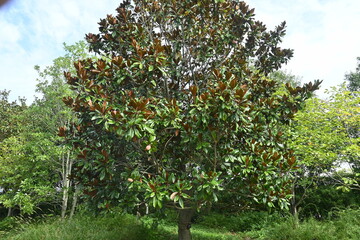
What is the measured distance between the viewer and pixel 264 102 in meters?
5.32

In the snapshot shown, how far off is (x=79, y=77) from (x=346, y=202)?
12.1 meters

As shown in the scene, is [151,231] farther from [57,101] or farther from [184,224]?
[57,101]

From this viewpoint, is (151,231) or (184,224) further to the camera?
(151,231)

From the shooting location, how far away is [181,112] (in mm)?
5344

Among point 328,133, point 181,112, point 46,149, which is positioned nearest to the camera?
point 181,112

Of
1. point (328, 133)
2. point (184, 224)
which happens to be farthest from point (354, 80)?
point (184, 224)

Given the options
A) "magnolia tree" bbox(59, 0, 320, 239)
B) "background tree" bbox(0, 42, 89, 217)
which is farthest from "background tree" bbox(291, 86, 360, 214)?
"background tree" bbox(0, 42, 89, 217)

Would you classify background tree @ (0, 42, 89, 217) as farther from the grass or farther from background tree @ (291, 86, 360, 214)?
background tree @ (291, 86, 360, 214)

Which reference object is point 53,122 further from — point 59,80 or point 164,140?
point 164,140

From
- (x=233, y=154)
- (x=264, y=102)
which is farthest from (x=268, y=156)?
(x=264, y=102)

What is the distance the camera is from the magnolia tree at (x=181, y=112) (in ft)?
14.2

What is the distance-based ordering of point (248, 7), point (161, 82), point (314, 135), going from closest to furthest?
1. point (161, 82)
2. point (248, 7)
3. point (314, 135)

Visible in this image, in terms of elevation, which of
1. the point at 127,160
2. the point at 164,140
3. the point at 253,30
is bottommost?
the point at 127,160

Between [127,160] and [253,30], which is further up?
[253,30]
